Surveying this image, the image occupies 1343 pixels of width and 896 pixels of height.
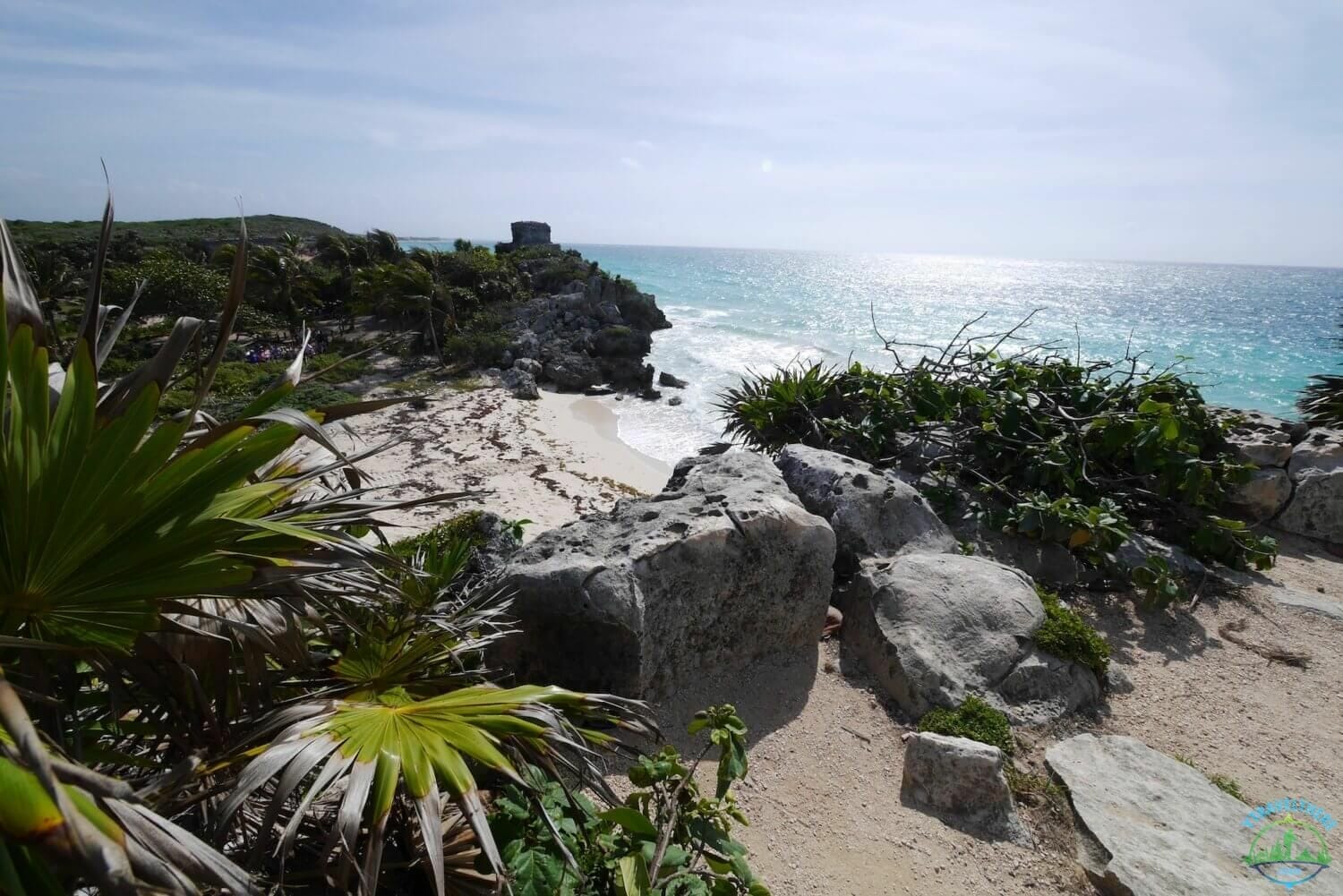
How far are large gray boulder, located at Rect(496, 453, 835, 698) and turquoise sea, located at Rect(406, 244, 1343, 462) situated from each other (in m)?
4.40

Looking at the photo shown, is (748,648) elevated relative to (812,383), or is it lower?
lower

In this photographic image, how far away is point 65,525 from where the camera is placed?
170cm

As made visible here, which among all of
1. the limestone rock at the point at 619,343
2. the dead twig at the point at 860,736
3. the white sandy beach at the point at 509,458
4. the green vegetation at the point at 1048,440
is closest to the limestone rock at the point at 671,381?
the limestone rock at the point at 619,343

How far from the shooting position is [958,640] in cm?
468

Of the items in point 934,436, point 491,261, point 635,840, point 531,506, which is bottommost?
point 531,506

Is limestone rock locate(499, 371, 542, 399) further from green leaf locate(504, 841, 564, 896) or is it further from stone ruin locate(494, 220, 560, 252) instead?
stone ruin locate(494, 220, 560, 252)

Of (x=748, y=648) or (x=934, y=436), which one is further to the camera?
(x=934, y=436)

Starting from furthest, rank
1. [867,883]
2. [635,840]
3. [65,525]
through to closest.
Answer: [867,883], [635,840], [65,525]

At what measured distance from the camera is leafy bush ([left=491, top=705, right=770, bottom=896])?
89.0 inches

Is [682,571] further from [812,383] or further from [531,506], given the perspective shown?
[531,506]

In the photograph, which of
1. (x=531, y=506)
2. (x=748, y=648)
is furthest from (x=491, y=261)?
(x=748, y=648)

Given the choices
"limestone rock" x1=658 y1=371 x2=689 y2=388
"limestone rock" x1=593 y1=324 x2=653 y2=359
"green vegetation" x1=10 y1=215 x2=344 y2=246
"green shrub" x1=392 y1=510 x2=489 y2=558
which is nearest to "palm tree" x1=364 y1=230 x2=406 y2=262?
"green vegetation" x1=10 y1=215 x2=344 y2=246

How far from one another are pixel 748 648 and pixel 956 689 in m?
1.38
